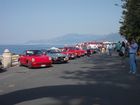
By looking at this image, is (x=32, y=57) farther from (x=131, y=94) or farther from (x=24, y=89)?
(x=131, y=94)

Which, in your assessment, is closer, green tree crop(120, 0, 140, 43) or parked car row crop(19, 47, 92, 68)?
parked car row crop(19, 47, 92, 68)

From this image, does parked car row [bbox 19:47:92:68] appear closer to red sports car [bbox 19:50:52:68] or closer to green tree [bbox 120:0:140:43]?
red sports car [bbox 19:50:52:68]

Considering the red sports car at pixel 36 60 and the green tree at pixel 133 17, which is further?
the green tree at pixel 133 17

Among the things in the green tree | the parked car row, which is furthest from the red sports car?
the green tree

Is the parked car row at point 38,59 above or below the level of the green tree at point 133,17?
below

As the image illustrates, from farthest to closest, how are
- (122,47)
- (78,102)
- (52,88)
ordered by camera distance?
1. (122,47)
2. (52,88)
3. (78,102)

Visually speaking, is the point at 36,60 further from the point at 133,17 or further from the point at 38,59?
the point at 133,17

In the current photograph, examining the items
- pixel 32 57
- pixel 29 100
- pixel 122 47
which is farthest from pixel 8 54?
pixel 29 100

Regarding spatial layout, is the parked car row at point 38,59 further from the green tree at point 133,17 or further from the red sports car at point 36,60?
the green tree at point 133,17

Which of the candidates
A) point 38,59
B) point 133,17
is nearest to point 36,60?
point 38,59

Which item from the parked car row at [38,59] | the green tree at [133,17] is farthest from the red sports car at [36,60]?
the green tree at [133,17]

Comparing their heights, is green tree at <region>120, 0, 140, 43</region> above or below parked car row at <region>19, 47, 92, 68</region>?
above

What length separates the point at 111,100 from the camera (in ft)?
31.1

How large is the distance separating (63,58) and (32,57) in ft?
16.0
